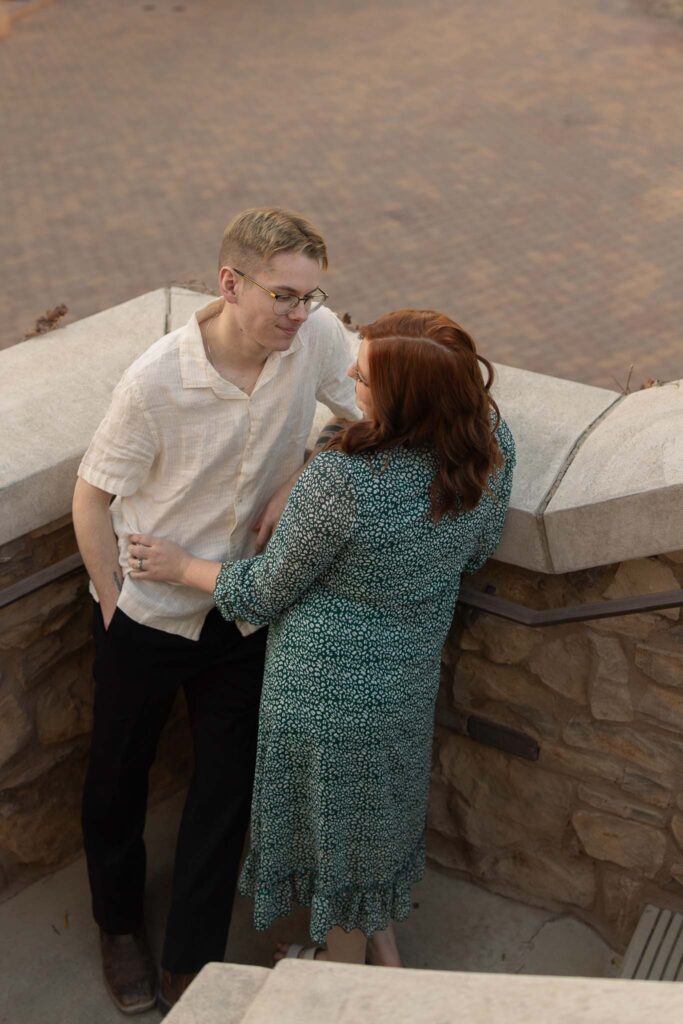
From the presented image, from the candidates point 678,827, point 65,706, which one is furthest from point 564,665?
point 65,706

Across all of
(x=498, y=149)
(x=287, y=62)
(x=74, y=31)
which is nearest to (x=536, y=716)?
(x=498, y=149)

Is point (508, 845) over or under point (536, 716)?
under

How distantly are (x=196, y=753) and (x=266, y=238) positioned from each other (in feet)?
4.24

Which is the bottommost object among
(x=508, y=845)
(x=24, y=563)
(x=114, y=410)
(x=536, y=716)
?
(x=508, y=845)

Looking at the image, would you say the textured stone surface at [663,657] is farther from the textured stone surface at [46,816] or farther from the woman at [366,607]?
the textured stone surface at [46,816]

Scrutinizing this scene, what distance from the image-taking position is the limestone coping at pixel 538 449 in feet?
8.81

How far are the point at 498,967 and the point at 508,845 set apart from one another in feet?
1.07

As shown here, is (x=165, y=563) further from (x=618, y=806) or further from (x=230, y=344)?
(x=618, y=806)

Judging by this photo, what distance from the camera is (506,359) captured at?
19.0 ft

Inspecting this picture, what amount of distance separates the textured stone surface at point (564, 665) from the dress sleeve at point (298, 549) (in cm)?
77

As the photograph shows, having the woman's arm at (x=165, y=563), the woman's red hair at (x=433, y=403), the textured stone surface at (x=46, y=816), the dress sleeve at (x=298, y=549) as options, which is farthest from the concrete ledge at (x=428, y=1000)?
the textured stone surface at (x=46, y=816)

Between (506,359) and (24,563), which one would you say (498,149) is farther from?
(24,563)

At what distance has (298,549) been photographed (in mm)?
2510

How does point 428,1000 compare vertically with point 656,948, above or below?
above
